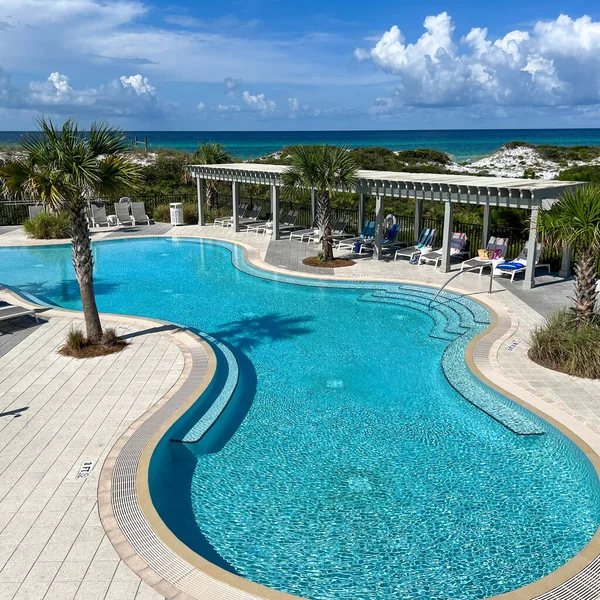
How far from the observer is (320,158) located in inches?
625

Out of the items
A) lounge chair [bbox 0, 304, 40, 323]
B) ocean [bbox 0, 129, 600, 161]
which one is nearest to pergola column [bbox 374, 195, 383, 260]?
lounge chair [bbox 0, 304, 40, 323]

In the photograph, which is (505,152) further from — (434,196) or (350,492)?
(350,492)

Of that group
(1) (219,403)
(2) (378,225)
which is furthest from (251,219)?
(1) (219,403)

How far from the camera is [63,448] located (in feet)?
22.9

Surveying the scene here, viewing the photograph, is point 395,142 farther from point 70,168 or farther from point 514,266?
point 70,168

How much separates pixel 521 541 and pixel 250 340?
6665 mm

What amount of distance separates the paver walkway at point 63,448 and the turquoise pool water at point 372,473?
858 millimetres

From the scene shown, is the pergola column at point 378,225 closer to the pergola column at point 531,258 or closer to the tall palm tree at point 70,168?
the pergola column at point 531,258

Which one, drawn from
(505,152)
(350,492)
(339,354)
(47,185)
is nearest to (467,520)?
(350,492)

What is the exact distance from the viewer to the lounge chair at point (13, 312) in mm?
11311

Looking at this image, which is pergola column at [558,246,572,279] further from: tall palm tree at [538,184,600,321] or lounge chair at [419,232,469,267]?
tall palm tree at [538,184,600,321]

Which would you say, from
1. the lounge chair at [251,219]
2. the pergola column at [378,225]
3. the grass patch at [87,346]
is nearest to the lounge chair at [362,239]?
the pergola column at [378,225]

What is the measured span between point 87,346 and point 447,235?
974 cm

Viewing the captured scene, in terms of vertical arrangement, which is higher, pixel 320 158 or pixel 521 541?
pixel 320 158
